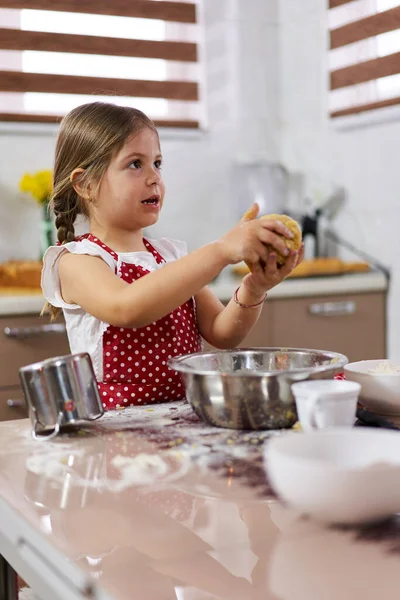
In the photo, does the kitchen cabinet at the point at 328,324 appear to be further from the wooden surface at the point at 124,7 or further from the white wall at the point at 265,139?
the wooden surface at the point at 124,7

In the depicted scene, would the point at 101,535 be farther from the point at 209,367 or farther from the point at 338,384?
the point at 209,367

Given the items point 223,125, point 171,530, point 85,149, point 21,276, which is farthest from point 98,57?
point 171,530

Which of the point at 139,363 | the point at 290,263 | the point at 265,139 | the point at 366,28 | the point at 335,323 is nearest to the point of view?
the point at 290,263

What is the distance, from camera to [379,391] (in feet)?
3.76

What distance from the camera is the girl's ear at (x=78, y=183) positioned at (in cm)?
157

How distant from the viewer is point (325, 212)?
3.19 m

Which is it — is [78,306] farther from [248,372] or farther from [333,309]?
[333,309]

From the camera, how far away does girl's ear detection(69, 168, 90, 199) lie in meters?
1.57

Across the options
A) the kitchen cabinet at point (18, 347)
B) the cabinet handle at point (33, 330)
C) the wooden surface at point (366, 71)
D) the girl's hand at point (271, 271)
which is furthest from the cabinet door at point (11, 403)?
the wooden surface at point (366, 71)

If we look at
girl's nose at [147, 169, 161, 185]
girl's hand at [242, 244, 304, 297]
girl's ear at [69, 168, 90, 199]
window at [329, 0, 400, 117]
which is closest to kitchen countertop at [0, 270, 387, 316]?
window at [329, 0, 400, 117]

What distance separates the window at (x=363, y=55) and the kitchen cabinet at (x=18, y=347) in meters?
1.41

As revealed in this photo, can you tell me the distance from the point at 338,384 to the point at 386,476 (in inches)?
12.5

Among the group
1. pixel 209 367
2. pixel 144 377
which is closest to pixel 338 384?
pixel 209 367

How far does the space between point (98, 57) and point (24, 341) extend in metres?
1.21
